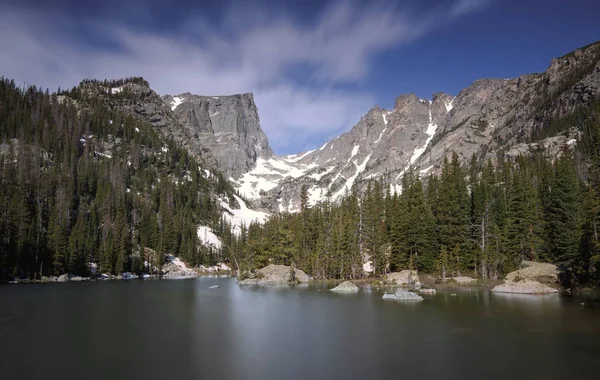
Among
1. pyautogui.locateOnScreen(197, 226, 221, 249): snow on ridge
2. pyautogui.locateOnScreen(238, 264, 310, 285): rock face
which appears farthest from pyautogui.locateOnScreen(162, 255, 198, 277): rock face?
pyautogui.locateOnScreen(238, 264, 310, 285): rock face

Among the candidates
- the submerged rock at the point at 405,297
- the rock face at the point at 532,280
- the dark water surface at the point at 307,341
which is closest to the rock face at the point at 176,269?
the dark water surface at the point at 307,341

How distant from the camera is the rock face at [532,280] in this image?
40.2 metres

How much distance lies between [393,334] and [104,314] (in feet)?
76.1

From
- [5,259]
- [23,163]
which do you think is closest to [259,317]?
[5,259]

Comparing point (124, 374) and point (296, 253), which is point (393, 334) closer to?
point (124, 374)

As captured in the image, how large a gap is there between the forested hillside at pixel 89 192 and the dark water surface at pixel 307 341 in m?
43.7

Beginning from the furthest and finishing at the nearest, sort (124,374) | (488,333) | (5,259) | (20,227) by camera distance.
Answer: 1. (20,227)
2. (5,259)
3. (488,333)
4. (124,374)

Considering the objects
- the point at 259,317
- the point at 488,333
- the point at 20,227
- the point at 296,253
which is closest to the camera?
the point at 488,333

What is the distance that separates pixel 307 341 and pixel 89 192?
113537 mm

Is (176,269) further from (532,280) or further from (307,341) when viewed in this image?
(307,341)

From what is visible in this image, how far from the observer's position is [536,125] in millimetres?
169750

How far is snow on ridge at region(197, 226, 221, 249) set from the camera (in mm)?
135700

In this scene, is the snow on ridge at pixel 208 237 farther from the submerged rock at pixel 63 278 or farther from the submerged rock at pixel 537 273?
the submerged rock at pixel 537 273

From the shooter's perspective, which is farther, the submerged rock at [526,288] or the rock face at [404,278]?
the rock face at [404,278]
